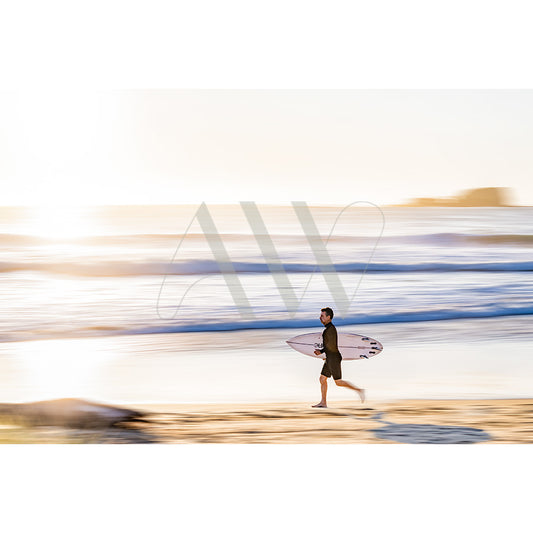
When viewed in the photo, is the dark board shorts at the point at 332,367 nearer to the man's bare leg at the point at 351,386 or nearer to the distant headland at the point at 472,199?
the man's bare leg at the point at 351,386

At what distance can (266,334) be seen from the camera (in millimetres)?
4020

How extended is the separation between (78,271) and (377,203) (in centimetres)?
179

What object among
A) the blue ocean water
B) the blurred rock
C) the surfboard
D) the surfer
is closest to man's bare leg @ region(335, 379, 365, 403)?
the surfer

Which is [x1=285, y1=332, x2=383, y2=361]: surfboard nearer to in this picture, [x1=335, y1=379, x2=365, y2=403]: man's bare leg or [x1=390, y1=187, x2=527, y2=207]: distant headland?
[x1=335, y1=379, x2=365, y2=403]: man's bare leg

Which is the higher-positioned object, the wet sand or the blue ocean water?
the blue ocean water

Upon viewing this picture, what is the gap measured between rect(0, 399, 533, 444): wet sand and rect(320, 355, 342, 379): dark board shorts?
0.15 meters

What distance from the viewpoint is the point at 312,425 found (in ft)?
11.4

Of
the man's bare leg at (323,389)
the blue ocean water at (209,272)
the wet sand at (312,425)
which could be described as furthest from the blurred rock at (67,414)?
the man's bare leg at (323,389)

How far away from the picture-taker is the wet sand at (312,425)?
3.40 metres

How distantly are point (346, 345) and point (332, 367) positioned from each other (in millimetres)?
195

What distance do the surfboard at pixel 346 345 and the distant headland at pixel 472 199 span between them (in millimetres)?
794

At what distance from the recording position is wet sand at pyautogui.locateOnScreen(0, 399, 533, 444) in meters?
3.40

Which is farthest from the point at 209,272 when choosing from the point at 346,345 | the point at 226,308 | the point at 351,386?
the point at 351,386

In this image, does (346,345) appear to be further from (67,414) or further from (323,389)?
(67,414)
